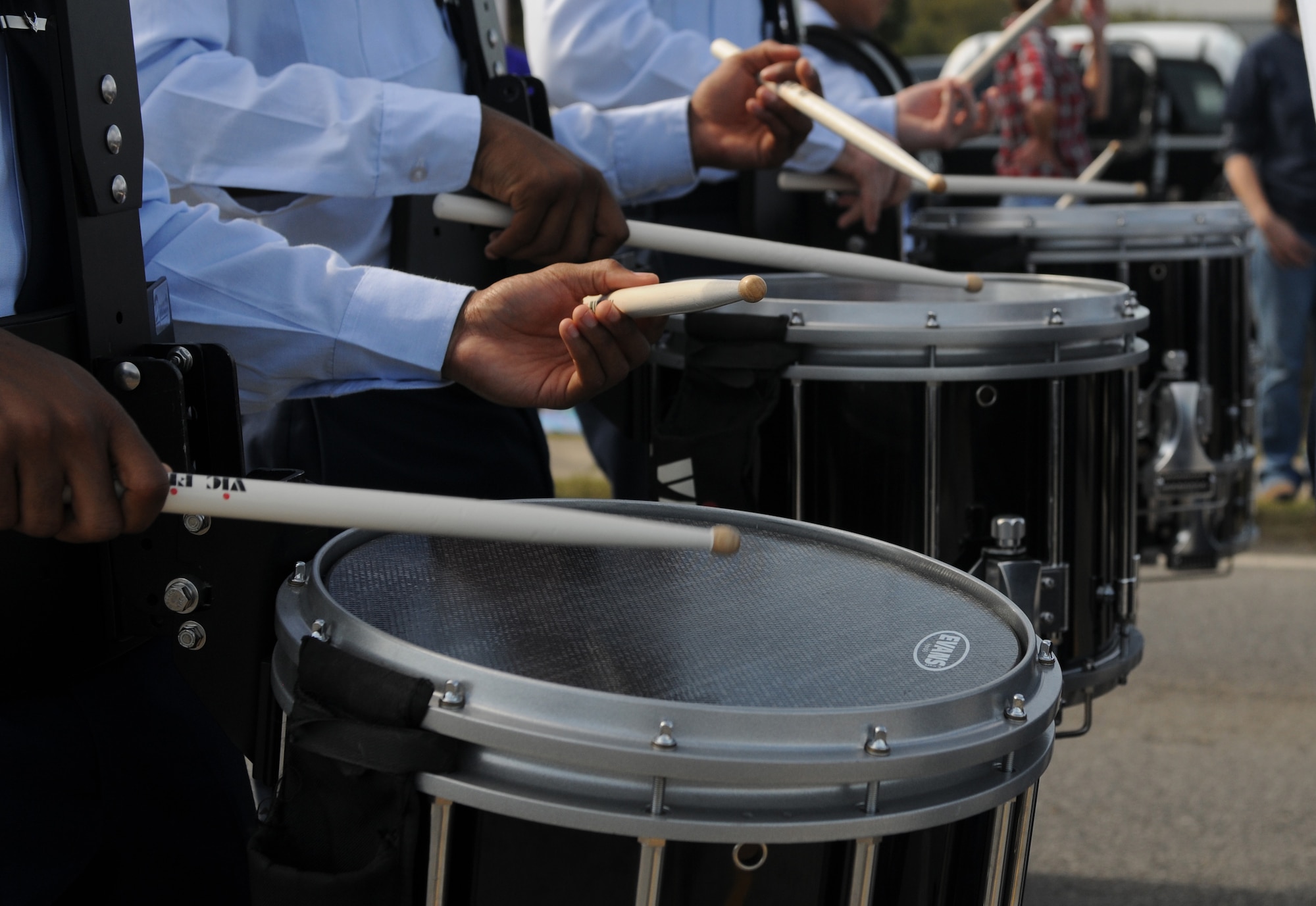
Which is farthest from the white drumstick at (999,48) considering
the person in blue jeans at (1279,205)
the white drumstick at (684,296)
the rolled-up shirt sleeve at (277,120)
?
the person in blue jeans at (1279,205)

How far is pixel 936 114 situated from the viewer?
3117 mm

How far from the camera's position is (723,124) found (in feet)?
7.89

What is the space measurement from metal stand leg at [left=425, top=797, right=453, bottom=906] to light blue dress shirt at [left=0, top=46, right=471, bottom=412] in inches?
22.5

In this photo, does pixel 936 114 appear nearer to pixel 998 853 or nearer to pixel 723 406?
pixel 723 406

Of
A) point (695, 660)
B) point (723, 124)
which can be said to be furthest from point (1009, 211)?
point (695, 660)

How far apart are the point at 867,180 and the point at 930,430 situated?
1155 mm

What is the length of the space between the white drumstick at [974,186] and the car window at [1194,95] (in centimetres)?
607

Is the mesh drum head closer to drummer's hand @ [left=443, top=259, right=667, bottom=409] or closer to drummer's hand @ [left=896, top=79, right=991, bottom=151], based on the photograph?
drummer's hand @ [left=443, top=259, right=667, bottom=409]

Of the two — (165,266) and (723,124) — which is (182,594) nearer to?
(165,266)

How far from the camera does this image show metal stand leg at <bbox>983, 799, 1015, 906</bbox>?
101 centimetres

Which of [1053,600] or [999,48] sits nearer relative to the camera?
[1053,600]

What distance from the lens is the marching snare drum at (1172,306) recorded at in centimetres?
318

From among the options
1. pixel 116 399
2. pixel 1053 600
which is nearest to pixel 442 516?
pixel 116 399

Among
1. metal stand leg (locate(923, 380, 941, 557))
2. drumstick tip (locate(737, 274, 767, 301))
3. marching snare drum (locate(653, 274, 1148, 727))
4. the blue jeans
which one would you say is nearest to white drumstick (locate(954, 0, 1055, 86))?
marching snare drum (locate(653, 274, 1148, 727))
